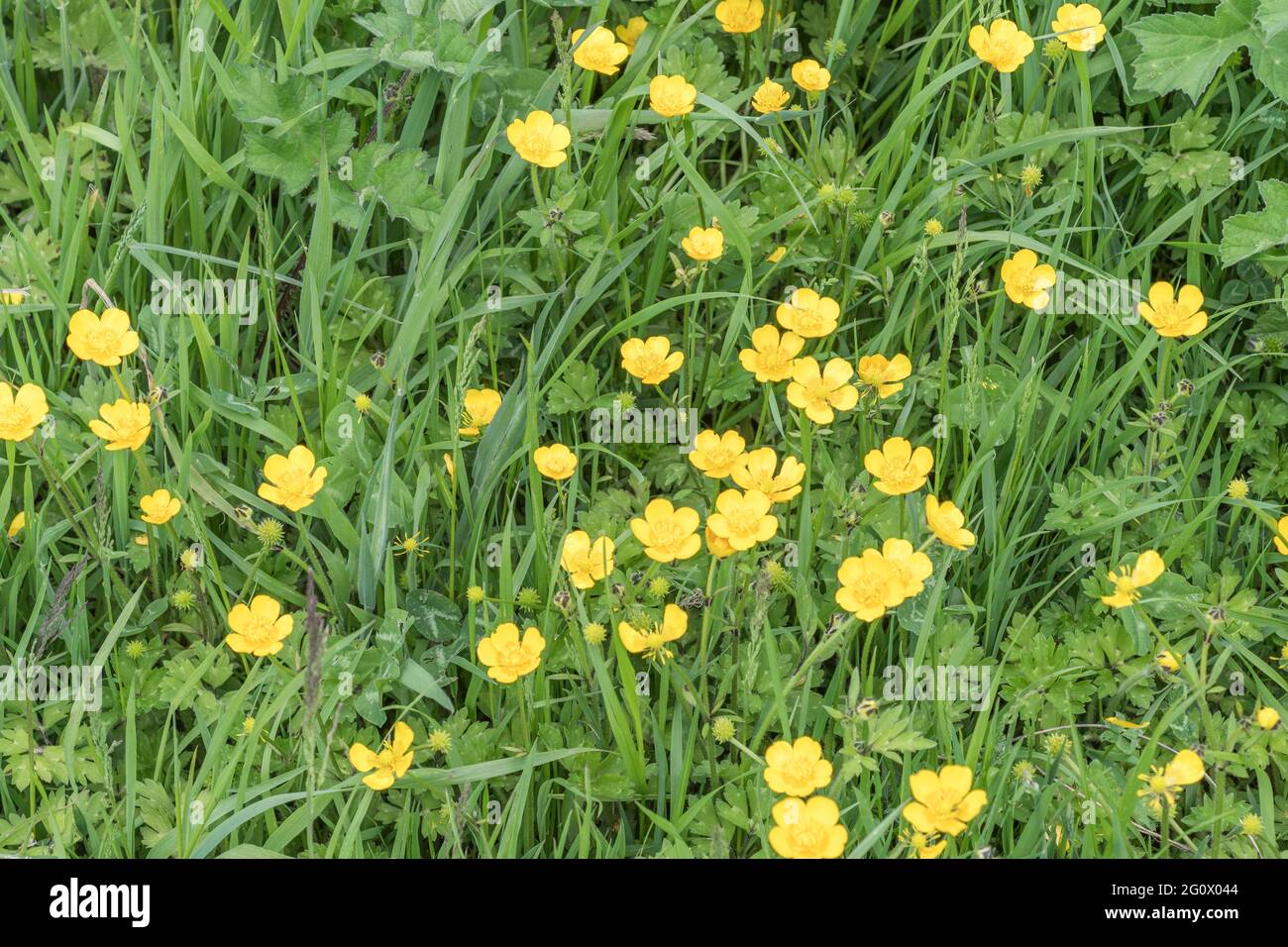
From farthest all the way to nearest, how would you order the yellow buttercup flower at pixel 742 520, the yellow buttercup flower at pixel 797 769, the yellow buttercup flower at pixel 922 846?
the yellow buttercup flower at pixel 742 520 → the yellow buttercup flower at pixel 797 769 → the yellow buttercup flower at pixel 922 846

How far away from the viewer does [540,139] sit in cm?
305

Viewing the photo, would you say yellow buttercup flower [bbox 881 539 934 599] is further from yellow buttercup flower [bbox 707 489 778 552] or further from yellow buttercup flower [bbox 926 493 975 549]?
yellow buttercup flower [bbox 707 489 778 552]

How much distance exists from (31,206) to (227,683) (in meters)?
1.62

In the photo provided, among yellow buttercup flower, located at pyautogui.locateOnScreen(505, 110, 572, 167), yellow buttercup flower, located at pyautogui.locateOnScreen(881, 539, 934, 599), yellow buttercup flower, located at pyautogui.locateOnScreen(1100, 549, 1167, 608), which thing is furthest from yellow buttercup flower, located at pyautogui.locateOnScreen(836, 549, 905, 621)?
yellow buttercup flower, located at pyautogui.locateOnScreen(505, 110, 572, 167)

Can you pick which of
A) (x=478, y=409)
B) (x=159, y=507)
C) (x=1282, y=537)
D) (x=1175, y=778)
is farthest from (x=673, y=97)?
(x=1175, y=778)

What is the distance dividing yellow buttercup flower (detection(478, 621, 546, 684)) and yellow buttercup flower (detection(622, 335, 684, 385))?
752mm

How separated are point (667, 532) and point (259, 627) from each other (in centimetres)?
89

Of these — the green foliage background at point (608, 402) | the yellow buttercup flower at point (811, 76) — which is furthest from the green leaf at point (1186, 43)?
the yellow buttercup flower at point (811, 76)

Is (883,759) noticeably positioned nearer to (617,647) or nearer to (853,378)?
(617,647)

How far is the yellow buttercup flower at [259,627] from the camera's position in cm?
256

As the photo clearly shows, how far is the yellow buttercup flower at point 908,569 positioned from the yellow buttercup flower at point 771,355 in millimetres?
572

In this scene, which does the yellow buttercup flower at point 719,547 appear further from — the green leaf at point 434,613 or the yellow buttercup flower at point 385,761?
the yellow buttercup flower at point 385,761

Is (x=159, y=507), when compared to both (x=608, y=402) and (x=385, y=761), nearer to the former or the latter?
(x=385, y=761)

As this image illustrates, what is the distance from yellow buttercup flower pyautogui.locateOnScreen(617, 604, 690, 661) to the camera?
254 centimetres
